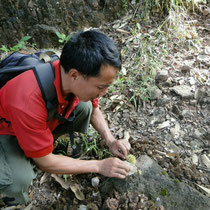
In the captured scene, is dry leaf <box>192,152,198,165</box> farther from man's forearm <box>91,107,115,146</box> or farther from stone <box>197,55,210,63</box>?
stone <box>197,55,210,63</box>

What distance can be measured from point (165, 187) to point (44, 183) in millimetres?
1358

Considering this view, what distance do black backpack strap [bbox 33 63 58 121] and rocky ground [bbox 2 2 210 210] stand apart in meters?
1.06

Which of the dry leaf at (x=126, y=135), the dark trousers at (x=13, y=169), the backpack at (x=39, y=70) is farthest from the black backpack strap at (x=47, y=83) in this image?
the dry leaf at (x=126, y=135)

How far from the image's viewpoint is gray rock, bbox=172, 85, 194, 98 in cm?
314

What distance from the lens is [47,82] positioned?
1736 mm

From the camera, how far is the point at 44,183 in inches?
101

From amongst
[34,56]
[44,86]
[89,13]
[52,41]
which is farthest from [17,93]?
[89,13]

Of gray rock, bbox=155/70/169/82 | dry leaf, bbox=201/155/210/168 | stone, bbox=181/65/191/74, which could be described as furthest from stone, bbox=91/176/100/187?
stone, bbox=181/65/191/74

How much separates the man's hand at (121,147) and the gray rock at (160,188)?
0.21 metres

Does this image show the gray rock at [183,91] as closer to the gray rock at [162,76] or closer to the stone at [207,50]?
the gray rock at [162,76]

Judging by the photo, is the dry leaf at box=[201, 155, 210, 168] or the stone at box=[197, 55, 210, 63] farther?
the stone at box=[197, 55, 210, 63]

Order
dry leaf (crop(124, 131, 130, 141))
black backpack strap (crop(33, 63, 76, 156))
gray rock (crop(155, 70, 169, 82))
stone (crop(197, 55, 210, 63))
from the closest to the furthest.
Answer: black backpack strap (crop(33, 63, 76, 156)), dry leaf (crop(124, 131, 130, 141)), gray rock (crop(155, 70, 169, 82)), stone (crop(197, 55, 210, 63))

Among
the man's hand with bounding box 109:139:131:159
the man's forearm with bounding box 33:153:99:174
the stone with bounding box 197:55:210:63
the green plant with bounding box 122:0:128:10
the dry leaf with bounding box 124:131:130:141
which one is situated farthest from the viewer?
the green plant with bounding box 122:0:128:10

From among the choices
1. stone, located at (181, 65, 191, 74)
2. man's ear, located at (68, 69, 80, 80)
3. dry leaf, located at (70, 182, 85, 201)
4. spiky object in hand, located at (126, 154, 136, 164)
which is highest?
man's ear, located at (68, 69, 80, 80)
